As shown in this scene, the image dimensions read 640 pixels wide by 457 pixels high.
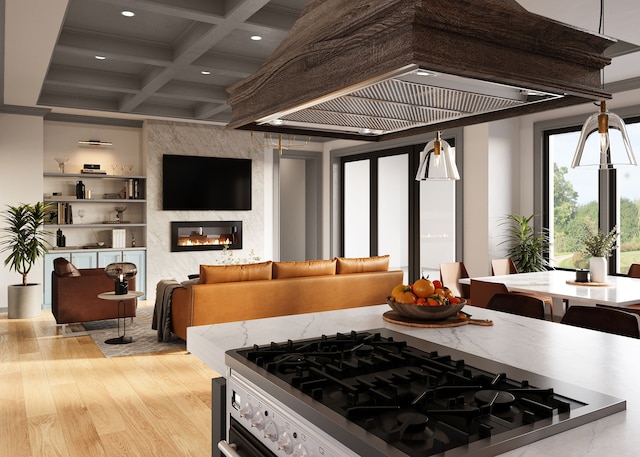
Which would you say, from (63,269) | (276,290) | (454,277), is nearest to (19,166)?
(63,269)

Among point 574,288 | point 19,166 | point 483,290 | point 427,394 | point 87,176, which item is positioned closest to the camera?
point 427,394

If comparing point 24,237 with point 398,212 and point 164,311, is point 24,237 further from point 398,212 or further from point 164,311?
point 398,212

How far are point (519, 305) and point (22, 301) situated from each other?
6.08 meters

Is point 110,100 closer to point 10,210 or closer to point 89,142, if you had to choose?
point 89,142

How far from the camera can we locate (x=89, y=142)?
8016 millimetres

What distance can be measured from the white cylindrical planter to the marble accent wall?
1.78 m

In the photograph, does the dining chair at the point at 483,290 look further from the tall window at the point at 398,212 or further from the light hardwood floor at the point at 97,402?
the tall window at the point at 398,212

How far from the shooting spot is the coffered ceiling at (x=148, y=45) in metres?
3.86

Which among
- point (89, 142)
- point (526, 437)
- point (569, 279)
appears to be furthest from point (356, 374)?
point (89, 142)

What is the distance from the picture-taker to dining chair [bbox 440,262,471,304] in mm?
5492

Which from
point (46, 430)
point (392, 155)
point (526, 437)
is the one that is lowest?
point (46, 430)

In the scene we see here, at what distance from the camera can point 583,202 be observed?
6.33 meters

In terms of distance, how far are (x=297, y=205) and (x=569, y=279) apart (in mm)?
6675

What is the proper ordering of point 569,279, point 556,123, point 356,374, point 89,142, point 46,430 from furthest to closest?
point 89,142 < point 556,123 < point 569,279 < point 46,430 < point 356,374
